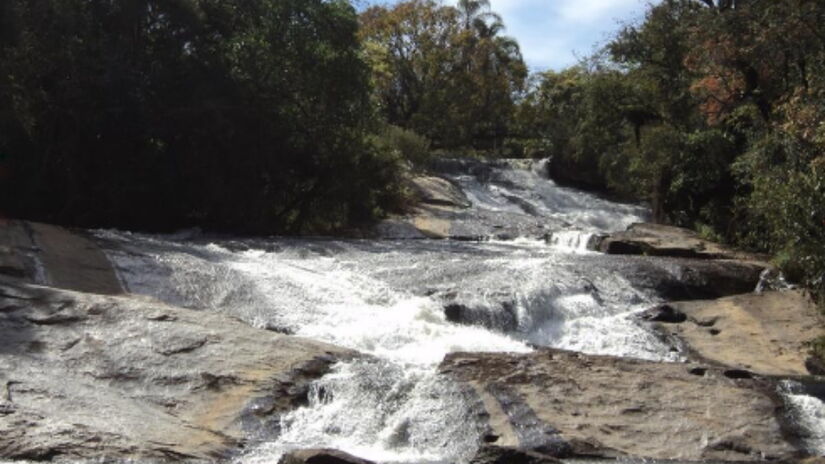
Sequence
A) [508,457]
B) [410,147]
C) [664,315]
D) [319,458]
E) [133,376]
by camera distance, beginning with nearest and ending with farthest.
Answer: [319,458] < [508,457] < [133,376] < [664,315] < [410,147]

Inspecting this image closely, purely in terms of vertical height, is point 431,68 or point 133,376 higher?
point 431,68

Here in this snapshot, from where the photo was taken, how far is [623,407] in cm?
1049

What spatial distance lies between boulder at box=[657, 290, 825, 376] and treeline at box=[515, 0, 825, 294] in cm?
88

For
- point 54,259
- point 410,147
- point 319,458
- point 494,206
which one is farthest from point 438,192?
point 319,458

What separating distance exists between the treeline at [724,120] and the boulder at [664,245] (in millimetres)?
807

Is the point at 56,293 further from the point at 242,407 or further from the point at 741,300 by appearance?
the point at 741,300

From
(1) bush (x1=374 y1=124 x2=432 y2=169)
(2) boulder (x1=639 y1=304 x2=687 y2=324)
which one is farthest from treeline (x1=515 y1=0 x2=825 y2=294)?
(1) bush (x1=374 y1=124 x2=432 y2=169)

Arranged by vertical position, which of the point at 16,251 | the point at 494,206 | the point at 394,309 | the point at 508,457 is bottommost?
the point at 508,457

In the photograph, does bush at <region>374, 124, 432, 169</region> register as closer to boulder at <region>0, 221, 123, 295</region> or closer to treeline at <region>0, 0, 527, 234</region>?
treeline at <region>0, 0, 527, 234</region>

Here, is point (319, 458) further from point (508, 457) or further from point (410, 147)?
point (410, 147)

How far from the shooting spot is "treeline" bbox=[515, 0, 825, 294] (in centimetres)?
1598

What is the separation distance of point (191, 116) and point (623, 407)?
16032mm

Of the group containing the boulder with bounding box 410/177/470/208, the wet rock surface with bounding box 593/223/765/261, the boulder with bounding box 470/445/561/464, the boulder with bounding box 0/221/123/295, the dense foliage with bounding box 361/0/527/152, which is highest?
the dense foliage with bounding box 361/0/527/152

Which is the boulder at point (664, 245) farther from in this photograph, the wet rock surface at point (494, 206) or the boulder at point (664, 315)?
the boulder at point (664, 315)
